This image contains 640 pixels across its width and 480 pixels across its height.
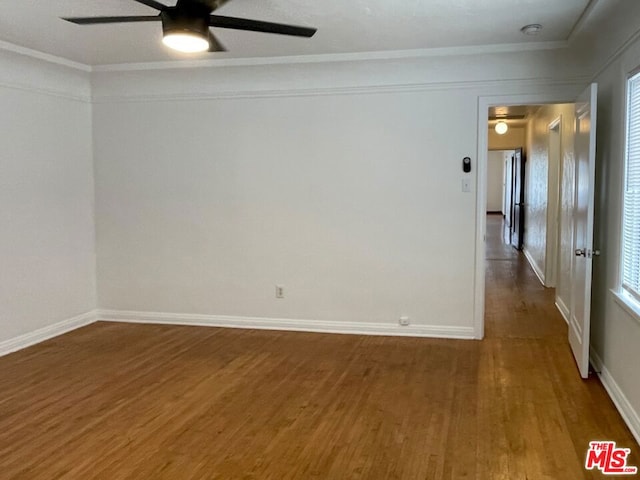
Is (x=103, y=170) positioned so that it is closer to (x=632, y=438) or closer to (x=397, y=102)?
(x=397, y=102)

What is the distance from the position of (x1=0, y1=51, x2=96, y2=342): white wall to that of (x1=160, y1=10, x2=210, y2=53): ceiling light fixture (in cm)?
233

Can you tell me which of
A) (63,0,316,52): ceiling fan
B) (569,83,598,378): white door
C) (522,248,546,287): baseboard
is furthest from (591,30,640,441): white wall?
(522,248,546,287): baseboard

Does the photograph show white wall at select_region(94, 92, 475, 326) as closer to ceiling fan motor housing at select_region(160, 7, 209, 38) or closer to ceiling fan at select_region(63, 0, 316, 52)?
ceiling fan at select_region(63, 0, 316, 52)

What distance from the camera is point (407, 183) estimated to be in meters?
4.89

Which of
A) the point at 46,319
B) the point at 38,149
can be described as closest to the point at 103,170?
the point at 38,149

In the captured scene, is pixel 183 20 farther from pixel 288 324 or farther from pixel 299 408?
pixel 288 324

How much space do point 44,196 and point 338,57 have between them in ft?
9.17

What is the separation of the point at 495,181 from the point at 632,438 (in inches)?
716

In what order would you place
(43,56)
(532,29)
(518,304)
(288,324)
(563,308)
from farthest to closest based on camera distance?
(518,304) < (563,308) < (288,324) < (43,56) < (532,29)

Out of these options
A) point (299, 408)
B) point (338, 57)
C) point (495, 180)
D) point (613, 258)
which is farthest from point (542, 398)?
point (495, 180)

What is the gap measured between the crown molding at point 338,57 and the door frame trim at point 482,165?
37 centimetres

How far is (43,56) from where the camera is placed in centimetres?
461

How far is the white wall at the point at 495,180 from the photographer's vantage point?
19562mm

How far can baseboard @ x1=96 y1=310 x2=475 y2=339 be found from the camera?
4.93 meters
